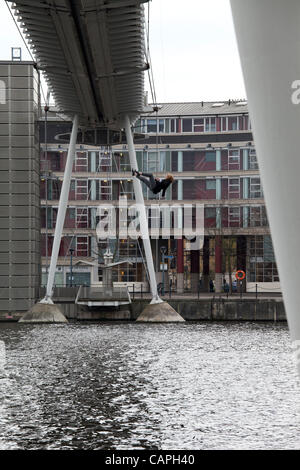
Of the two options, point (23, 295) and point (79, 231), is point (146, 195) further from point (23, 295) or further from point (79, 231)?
point (23, 295)

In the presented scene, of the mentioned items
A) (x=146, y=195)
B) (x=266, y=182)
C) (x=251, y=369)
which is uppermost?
(x=146, y=195)

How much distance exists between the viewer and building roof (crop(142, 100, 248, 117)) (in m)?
76.8

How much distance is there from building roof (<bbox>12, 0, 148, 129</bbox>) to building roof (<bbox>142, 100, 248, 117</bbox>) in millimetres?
30324

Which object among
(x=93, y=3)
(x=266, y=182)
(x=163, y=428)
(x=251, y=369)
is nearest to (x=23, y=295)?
(x=93, y=3)

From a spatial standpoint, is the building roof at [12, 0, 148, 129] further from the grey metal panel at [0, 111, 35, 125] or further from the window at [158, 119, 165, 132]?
the window at [158, 119, 165, 132]

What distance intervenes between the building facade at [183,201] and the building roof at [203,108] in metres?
1.44

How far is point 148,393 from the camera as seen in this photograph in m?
19.8

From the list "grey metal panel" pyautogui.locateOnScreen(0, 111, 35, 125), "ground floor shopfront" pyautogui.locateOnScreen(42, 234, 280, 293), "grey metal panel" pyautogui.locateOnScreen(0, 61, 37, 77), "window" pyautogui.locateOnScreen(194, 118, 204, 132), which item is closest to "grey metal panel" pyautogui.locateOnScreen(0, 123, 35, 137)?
"grey metal panel" pyautogui.locateOnScreen(0, 111, 35, 125)

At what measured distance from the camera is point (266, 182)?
495cm

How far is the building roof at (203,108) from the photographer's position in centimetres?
7681

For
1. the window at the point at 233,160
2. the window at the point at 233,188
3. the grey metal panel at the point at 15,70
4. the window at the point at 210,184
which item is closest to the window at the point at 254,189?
the window at the point at 233,188

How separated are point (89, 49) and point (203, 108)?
149 feet
